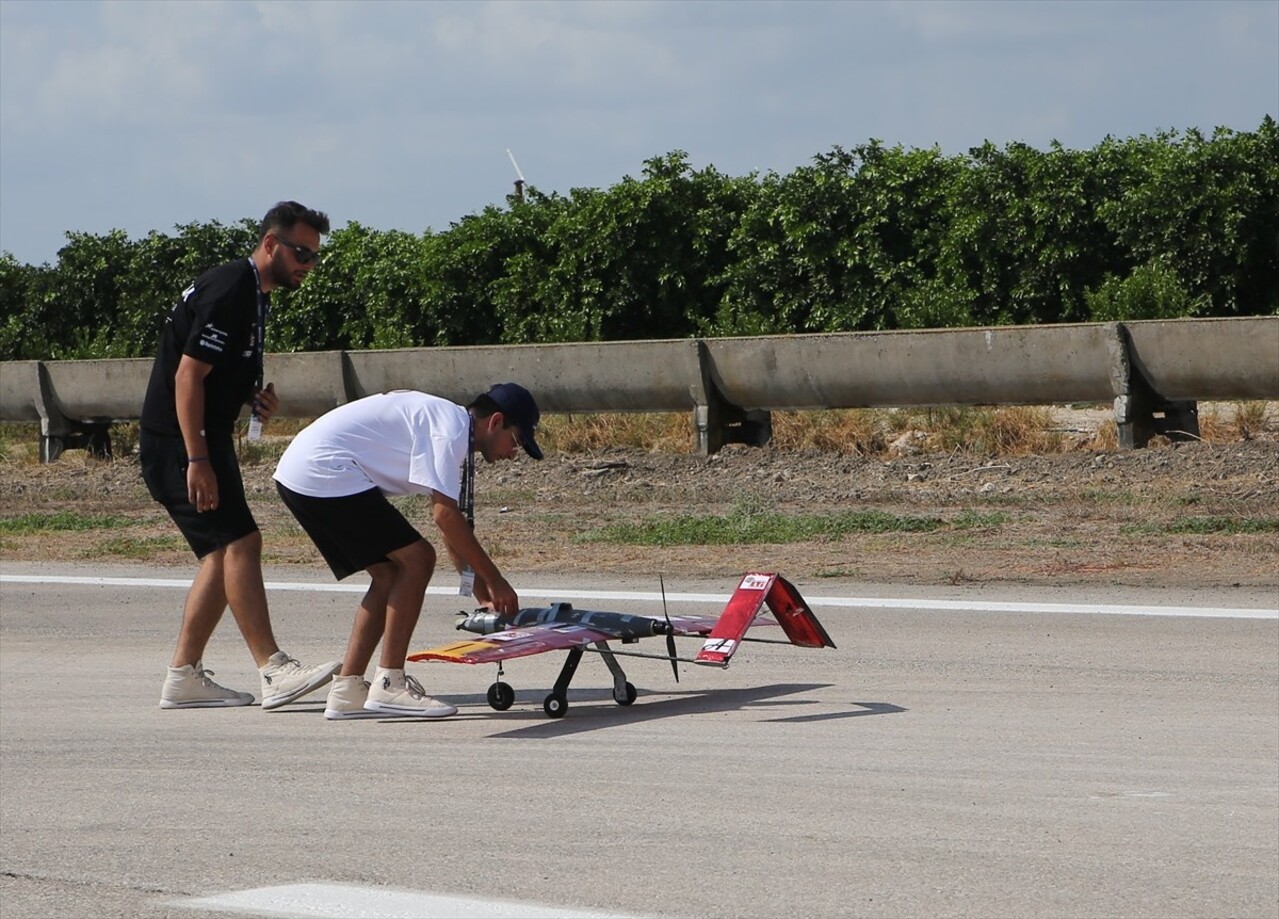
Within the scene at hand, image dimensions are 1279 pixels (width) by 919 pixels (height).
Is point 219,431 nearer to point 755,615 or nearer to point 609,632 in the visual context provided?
point 609,632

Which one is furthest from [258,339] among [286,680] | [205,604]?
[286,680]

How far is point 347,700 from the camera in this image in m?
7.90

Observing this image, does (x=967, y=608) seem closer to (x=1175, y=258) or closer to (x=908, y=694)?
(x=908, y=694)

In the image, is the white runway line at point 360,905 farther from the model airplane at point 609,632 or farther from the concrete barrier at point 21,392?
the concrete barrier at point 21,392

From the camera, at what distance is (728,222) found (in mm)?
29578

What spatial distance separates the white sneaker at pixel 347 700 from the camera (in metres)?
7.89

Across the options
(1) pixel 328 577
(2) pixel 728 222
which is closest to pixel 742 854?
(1) pixel 328 577

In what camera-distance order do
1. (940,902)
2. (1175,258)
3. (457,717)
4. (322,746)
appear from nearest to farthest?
(940,902) < (322,746) < (457,717) < (1175,258)

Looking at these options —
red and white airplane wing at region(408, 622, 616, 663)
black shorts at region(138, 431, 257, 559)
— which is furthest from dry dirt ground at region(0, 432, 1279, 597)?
black shorts at region(138, 431, 257, 559)

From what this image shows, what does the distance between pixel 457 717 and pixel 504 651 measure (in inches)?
21.2

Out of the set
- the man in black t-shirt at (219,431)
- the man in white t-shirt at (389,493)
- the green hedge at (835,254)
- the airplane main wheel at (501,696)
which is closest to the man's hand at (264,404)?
the man in black t-shirt at (219,431)

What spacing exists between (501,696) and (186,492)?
5.19 feet

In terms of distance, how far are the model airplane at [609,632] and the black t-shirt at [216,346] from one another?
4.38 feet

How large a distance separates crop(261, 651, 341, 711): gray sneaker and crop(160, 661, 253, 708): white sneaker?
0.26 m
